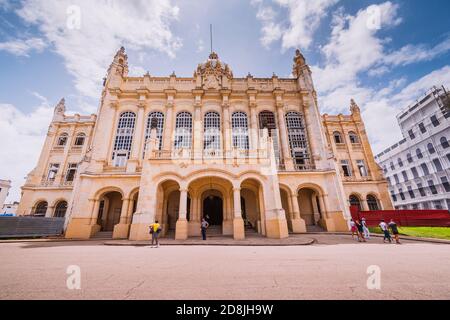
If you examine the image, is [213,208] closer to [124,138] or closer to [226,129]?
[226,129]

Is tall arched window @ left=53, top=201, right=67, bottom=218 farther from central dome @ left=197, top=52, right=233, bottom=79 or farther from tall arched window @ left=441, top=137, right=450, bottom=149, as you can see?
tall arched window @ left=441, top=137, right=450, bottom=149

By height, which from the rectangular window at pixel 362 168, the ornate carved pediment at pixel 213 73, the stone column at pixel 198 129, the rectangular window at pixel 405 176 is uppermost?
the ornate carved pediment at pixel 213 73

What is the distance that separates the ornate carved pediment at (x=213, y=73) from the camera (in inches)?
917

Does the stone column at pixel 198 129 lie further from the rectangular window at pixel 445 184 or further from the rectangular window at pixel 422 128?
the rectangular window at pixel 422 128

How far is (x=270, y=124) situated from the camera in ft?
71.3

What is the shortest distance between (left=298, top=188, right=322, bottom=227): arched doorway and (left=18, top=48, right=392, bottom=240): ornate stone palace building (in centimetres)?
10

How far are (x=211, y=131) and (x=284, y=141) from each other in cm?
829

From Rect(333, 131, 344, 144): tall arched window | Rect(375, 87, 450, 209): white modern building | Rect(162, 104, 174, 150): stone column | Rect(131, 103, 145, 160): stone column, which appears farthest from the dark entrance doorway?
Rect(375, 87, 450, 209): white modern building

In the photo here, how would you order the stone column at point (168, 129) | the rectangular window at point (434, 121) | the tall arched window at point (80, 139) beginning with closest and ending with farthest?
1. the stone column at point (168, 129)
2. the tall arched window at point (80, 139)
3. the rectangular window at point (434, 121)

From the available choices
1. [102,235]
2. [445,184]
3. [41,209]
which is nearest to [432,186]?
[445,184]

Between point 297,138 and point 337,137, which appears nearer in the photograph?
point 297,138

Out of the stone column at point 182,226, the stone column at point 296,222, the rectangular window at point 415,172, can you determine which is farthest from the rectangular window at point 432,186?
the stone column at point 182,226

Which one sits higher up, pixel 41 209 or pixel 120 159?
pixel 120 159

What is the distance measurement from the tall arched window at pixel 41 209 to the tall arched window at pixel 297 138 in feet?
96.2
